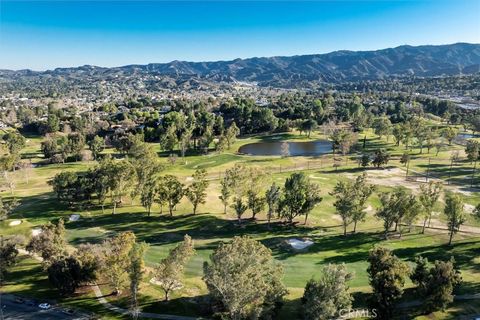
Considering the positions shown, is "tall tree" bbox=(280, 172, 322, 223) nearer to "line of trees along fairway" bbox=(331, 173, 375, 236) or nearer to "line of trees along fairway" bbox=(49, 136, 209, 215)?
"line of trees along fairway" bbox=(331, 173, 375, 236)

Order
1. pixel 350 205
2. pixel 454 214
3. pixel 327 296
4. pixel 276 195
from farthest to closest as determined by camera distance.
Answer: pixel 276 195 < pixel 350 205 < pixel 454 214 < pixel 327 296

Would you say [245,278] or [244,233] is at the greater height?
[245,278]

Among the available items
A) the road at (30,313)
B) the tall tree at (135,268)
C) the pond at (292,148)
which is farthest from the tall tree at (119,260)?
the pond at (292,148)

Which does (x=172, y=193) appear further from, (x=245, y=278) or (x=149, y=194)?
(x=245, y=278)

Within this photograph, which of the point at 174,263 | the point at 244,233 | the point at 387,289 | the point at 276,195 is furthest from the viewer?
the point at 276,195

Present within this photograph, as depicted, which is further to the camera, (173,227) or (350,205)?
(173,227)

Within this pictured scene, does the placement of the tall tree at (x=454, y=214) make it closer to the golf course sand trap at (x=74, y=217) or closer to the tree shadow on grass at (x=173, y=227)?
the tree shadow on grass at (x=173, y=227)

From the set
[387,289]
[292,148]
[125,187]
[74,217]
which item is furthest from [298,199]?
[292,148]
